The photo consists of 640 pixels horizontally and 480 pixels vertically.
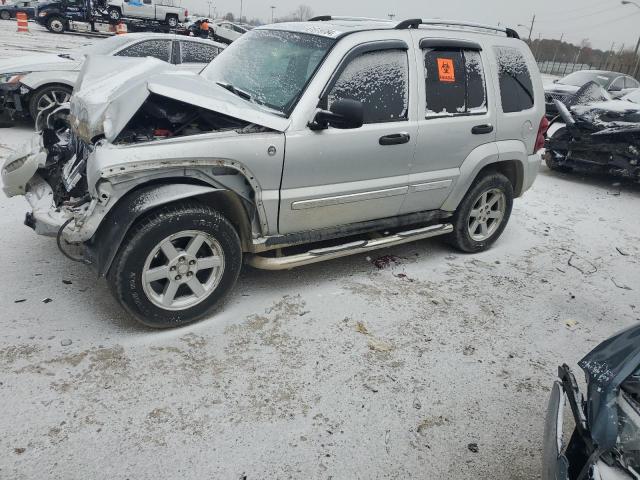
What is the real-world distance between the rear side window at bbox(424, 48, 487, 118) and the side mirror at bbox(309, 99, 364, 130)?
3.32 ft

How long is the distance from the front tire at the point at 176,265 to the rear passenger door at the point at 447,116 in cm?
172

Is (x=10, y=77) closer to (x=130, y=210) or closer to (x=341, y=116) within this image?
(x=130, y=210)

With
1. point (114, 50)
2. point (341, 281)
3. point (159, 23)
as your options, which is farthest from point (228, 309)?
point (159, 23)

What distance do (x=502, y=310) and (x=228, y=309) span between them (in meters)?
2.25

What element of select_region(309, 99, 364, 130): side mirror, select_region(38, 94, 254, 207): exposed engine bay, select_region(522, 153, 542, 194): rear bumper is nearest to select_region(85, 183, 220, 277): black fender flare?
select_region(38, 94, 254, 207): exposed engine bay

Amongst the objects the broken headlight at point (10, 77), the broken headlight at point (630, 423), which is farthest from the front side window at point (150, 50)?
the broken headlight at point (630, 423)

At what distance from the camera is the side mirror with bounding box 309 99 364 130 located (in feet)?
10.2

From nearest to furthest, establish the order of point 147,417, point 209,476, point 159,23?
point 209,476 < point 147,417 < point 159,23

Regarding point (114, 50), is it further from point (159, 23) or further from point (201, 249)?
point (159, 23)

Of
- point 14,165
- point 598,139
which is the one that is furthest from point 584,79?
point 14,165

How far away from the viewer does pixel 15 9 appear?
27750mm

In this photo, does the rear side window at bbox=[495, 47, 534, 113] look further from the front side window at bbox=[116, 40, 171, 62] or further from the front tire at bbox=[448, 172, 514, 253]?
the front side window at bbox=[116, 40, 171, 62]

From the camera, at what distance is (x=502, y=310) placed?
3.98m

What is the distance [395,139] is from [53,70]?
578cm
